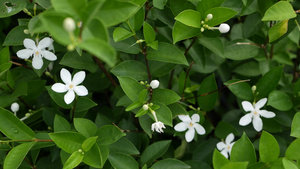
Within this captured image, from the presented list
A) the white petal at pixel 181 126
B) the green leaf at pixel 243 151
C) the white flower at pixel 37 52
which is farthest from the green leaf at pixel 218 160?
the white flower at pixel 37 52

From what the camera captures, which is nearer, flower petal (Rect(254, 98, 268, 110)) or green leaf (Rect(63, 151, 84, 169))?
green leaf (Rect(63, 151, 84, 169))

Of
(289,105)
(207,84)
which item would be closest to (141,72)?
(207,84)

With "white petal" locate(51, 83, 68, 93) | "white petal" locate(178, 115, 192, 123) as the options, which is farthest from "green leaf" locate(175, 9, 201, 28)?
"white petal" locate(51, 83, 68, 93)

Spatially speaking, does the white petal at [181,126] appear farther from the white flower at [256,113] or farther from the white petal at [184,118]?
the white flower at [256,113]

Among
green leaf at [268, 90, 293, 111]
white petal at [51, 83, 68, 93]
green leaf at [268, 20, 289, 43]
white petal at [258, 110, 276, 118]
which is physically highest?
green leaf at [268, 20, 289, 43]

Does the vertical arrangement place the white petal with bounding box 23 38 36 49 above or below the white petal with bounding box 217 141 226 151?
above

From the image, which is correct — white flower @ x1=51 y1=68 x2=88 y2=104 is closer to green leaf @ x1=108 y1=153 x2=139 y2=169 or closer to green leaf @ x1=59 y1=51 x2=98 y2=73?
green leaf @ x1=59 y1=51 x2=98 y2=73

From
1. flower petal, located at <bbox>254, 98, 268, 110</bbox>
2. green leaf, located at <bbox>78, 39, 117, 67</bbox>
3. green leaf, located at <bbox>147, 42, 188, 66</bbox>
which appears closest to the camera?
green leaf, located at <bbox>78, 39, 117, 67</bbox>
